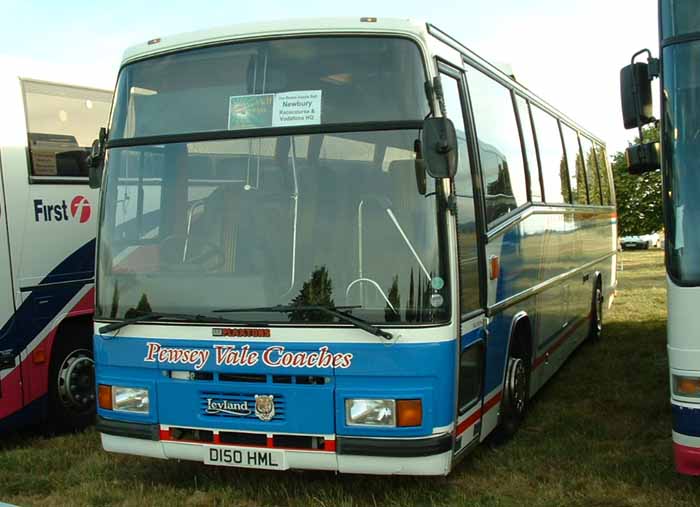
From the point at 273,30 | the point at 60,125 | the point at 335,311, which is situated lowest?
the point at 335,311

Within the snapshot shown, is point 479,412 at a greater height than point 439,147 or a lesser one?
lesser

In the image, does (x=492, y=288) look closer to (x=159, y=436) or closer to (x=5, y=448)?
(x=159, y=436)

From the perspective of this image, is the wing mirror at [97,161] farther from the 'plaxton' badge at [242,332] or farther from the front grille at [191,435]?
the front grille at [191,435]

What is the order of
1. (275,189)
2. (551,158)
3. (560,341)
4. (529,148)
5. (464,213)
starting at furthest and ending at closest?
(560,341) → (551,158) → (529,148) → (464,213) → (275,189)

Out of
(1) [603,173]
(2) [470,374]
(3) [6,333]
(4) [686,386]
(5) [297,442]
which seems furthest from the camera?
(1) [603,173]

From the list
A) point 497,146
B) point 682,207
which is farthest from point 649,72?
point 497,146

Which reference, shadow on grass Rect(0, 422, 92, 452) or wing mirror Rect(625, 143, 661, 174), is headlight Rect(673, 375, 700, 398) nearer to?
wing mirror Rect(625, 143, 661, 174)

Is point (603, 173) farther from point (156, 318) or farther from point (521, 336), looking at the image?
point (156, 318)

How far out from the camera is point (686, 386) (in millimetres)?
5180

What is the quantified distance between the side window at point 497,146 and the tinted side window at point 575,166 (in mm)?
2839

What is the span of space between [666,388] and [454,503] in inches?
170

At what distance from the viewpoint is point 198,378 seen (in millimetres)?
5672

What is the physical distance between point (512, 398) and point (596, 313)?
19.4 ft

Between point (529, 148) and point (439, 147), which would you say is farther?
point (529, 148)
